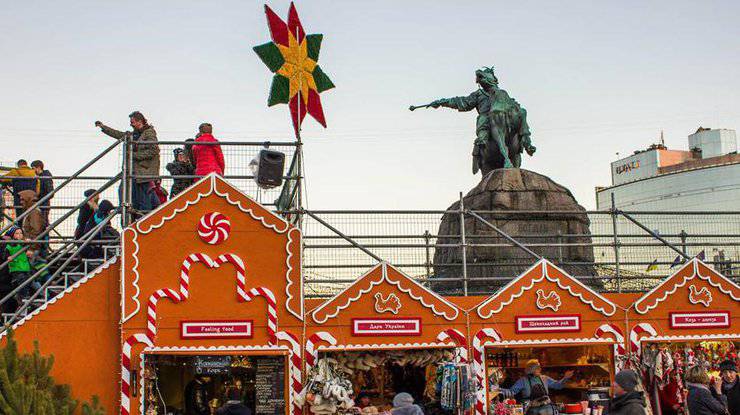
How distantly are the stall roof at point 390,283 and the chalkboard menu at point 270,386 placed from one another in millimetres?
991

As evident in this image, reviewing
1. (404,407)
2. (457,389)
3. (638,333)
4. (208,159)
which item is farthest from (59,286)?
(638,333)

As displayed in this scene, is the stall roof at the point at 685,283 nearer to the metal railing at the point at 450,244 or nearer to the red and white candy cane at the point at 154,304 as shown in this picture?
the metal railing at the point at 450,244

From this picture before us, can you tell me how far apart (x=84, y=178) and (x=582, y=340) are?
886cm

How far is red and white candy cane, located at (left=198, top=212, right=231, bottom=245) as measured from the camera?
1476cm

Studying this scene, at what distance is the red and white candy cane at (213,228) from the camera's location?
48.4 ft

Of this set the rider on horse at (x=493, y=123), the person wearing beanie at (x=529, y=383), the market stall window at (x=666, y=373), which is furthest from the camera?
the rider on horse at (x=493, y=123)

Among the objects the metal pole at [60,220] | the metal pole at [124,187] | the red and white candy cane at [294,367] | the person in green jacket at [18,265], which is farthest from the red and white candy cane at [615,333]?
the person in green jacket at [18,265]

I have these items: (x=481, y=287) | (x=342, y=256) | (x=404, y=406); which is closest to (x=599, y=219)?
(x=481, y=287)

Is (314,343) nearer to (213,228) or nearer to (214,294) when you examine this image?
(214,294)

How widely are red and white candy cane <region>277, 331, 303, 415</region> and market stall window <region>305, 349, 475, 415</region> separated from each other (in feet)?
0.60

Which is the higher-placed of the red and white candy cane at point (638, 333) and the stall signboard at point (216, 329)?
the stall signboard at point (216, 329)

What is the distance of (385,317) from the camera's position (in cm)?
1541

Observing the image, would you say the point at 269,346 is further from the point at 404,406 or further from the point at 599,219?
the point at 599,219

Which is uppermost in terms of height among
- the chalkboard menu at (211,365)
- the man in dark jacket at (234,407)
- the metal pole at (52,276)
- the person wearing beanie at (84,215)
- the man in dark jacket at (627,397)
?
the person wearing beanie at (84,215)
